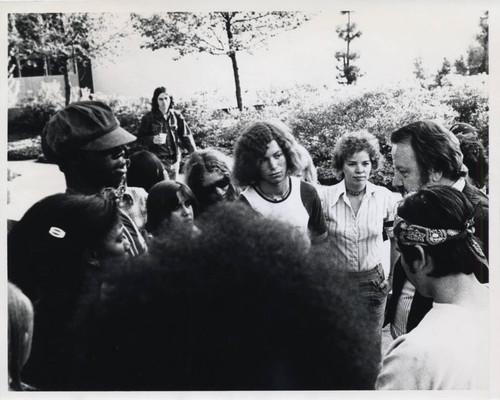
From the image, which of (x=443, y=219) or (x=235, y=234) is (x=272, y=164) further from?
(x=443, y=219)

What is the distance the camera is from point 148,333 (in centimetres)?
335

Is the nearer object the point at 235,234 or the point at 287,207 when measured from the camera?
the point at 235,234

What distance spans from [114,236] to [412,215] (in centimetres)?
190

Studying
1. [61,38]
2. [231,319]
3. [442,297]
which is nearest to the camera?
[231,319]

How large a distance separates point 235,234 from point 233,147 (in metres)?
0.63

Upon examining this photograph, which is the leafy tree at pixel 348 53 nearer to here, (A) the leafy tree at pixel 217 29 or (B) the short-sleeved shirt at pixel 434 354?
(A) the leafy tree at pixel 217 29

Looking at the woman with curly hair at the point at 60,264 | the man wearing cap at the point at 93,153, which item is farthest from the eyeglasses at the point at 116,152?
the woman with curly hair at the point at 60,264

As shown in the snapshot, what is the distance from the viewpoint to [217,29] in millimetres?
4379

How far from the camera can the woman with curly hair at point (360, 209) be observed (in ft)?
14.3

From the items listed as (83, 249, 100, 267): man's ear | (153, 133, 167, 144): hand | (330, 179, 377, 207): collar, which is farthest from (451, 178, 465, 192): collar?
(83, 249, 100, 267): man's ear

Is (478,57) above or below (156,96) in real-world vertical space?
above

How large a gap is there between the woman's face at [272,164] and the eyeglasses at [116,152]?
91 centimetres

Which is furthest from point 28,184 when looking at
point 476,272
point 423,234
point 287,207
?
point 476,272

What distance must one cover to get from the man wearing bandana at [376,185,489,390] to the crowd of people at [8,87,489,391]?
1 centimetres
